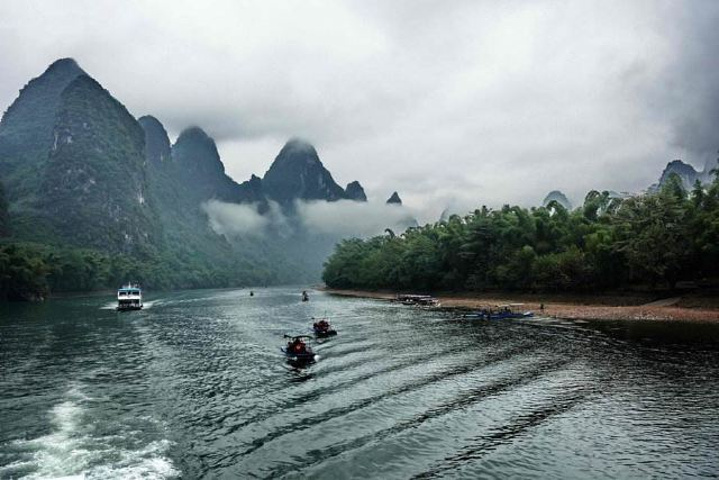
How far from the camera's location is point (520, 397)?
26.0m

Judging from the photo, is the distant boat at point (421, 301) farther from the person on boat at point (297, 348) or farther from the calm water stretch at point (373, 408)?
the person on boat at point (297, 348)

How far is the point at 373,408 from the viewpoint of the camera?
958 inches

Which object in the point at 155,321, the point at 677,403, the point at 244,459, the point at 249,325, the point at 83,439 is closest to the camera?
the point at 244,459

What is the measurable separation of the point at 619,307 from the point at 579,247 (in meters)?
21.0

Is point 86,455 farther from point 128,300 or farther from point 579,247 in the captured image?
point 579,247

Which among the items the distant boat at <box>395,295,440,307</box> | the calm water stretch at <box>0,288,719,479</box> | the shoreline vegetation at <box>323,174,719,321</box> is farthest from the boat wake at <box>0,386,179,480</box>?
the distant boat at <box>395,295,440,307</box>

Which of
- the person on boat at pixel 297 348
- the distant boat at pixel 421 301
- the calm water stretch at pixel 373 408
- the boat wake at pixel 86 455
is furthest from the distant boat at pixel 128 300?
the boat wake at pixel 86 455

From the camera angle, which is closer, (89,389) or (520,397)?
(520,397)

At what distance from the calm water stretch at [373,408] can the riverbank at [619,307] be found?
38.2 feet

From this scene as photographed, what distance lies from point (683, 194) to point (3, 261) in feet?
409

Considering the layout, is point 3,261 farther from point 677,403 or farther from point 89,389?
point 677,403

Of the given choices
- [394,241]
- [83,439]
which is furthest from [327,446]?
[394,241]

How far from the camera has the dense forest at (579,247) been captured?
2534 inches

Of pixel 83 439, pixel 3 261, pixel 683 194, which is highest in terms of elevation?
pixel 683 194
